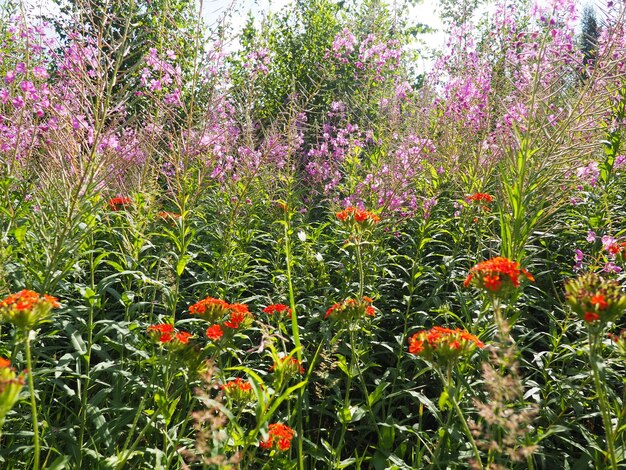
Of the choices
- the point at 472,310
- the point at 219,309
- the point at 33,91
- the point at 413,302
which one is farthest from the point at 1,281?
the point at 413,302

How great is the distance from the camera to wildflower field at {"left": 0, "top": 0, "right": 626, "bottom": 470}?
5.78ft

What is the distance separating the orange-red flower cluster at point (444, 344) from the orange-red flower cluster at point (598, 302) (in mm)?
313

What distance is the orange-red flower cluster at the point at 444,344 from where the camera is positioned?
1592mm

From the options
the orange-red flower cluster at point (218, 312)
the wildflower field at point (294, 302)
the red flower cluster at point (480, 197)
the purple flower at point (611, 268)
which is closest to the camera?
the wildflower field at point (294, 302)

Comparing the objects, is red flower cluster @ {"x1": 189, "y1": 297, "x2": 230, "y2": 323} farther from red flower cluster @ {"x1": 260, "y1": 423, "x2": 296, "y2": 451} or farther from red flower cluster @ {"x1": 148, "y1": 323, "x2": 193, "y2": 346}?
red flower cluster @ {"x1": 260, "y1": 423, "x2": 296, "y2": 451}

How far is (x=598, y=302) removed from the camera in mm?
1303

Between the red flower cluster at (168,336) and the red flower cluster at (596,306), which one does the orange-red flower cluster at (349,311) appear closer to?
the red flower cluster at (168,336)

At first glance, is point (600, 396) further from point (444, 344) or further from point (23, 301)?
point (23, 301)

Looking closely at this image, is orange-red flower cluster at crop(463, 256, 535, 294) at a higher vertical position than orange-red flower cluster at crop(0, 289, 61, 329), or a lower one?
higher

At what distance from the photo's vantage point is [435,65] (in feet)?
22.0

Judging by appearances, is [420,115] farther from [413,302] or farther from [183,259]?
[183,259]

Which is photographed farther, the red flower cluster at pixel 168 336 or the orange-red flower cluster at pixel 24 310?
the red flower cluster at pixel 168 336

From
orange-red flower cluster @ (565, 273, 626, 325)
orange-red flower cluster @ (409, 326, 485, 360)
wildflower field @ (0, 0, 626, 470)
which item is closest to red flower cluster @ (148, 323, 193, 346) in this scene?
wildflower field @ (0, 0, 626, 470)

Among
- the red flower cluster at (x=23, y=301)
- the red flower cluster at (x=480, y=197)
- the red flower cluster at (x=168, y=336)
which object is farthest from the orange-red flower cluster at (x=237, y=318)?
the red flower cluster at (x=480, y=197)
